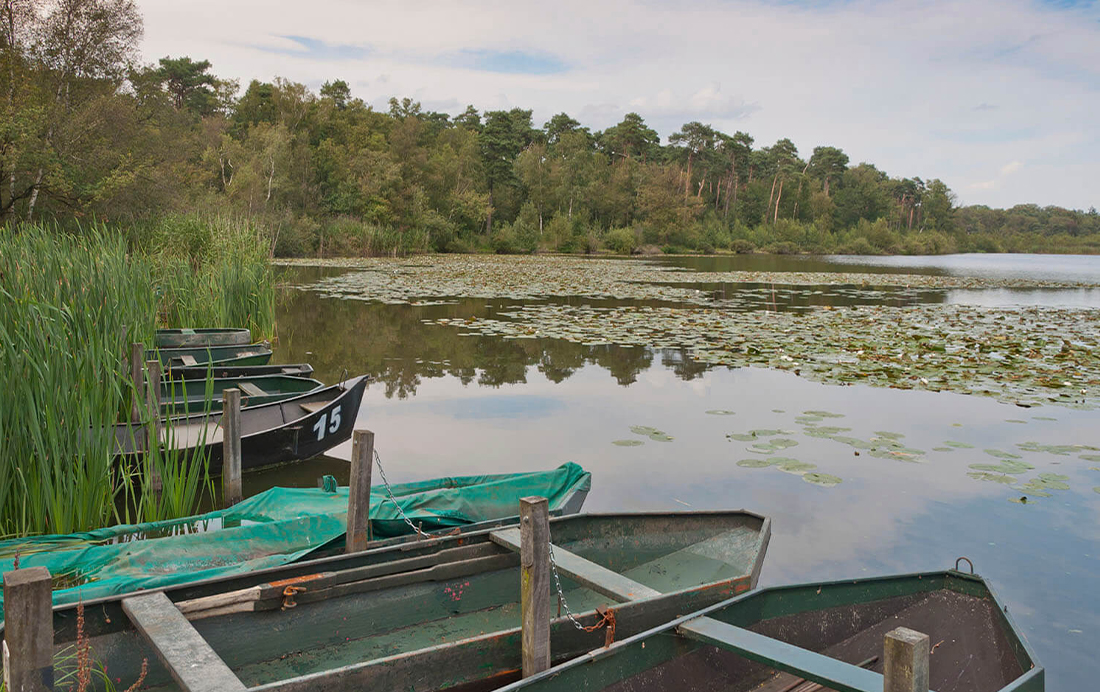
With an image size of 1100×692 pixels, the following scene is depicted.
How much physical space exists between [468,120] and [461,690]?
59.9m

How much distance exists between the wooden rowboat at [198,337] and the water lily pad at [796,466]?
5.71 m

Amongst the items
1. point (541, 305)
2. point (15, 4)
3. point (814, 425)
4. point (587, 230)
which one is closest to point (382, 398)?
point (814, 425)

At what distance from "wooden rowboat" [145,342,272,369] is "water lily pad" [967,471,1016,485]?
21.4 ft

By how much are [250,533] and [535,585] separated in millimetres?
1726

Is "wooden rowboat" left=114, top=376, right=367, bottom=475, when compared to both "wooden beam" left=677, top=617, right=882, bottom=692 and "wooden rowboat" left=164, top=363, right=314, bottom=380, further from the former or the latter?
"wooden beam" left=677, top=617, right=882, bottom=692

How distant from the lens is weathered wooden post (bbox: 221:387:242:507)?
4.50 meters

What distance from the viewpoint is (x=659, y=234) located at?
2024 inches

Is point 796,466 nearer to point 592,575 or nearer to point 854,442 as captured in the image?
point 854,442

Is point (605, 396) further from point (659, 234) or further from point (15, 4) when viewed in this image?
point (659, 234)

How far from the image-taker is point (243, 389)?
6.59m

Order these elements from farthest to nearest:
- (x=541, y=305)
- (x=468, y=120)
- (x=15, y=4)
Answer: (x=468, y=120), (x=15, y=4), (x=541, y=305)

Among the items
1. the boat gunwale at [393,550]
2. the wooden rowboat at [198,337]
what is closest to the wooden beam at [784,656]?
the boat gunwale at [393,550]

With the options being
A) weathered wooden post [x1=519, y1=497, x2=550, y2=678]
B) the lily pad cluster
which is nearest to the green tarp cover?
weathered wooden post [x1=519, y1=497, x2=550, y2=678]

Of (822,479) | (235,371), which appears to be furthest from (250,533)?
(822,479)
